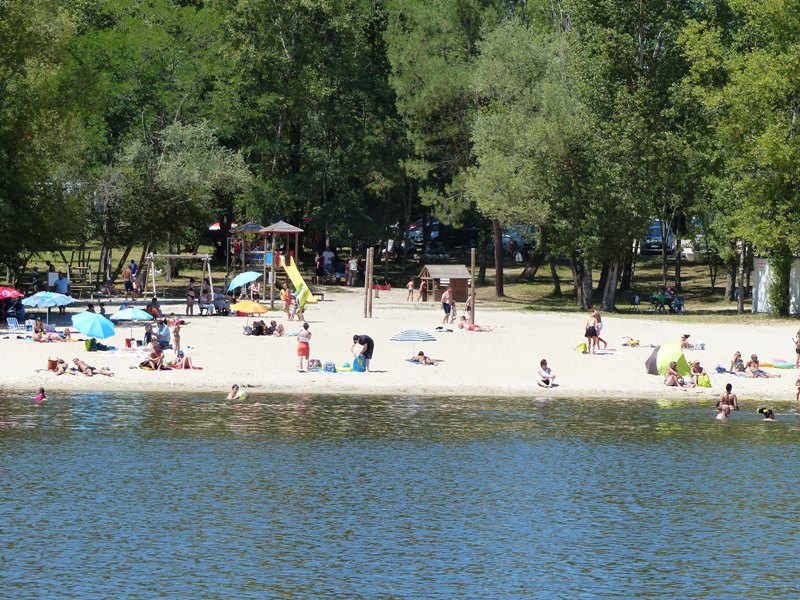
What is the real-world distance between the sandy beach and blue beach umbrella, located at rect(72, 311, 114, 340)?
3.43 ft

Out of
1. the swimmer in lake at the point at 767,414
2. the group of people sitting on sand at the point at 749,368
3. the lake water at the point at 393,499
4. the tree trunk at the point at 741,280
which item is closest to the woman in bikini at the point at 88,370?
the lake water at the point at 393,499

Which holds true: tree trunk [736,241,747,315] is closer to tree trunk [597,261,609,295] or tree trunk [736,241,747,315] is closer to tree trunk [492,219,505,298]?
tree trunk [597,261,609,295]

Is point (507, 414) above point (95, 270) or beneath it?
beneath

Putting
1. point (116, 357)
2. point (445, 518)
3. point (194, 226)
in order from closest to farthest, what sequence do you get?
point (445, 518) → point (116, 357) → point (194, 226)

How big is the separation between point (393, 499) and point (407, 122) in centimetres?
4986

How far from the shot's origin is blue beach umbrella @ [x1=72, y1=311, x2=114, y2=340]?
4112 cm

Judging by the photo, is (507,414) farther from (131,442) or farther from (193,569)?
(193,569)

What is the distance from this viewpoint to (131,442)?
32.7 meters

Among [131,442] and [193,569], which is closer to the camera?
[193,569]

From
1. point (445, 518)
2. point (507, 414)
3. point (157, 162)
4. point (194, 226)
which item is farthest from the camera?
point (194, 226)

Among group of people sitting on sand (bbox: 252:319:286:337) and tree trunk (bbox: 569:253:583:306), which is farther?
tree trunk (bbox: 569:253:583:306)

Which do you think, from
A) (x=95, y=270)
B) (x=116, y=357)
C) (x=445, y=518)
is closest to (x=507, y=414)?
(x=445, y=518)

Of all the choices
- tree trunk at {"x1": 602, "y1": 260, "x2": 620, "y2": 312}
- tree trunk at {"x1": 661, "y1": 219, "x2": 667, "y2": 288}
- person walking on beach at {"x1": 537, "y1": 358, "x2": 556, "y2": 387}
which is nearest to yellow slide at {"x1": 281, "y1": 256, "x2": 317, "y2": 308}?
tree trunk at {"x1": 602, "y1": 260, "x2": 620, "y2": 312}

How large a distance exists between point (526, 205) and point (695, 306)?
1245 cm
